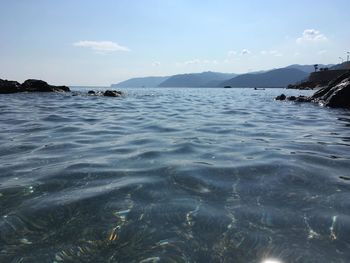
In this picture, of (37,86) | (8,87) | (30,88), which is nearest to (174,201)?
(8,87)

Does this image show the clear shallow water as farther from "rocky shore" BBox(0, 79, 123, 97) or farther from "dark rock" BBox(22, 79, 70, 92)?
"dark rock" BBox(22, 79, 70, 92)

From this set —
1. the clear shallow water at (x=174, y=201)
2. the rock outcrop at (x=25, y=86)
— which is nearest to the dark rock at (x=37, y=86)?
the rock outcrop at (x=25, y=86)

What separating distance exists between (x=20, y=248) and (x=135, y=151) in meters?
5.22

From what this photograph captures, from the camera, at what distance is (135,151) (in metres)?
9.16

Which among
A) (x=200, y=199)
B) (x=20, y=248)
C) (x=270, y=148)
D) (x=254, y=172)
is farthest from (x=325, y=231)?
(x=270, y=148)

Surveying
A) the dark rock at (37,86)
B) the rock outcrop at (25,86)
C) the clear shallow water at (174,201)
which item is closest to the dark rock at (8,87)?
the rock outcrop at (25,86)

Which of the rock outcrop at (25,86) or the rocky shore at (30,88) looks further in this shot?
the rock outcrop at (25,86)

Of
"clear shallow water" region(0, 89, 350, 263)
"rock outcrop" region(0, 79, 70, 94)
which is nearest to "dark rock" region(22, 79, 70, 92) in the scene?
"rock outcrop" region(0, 79, 70, 94)

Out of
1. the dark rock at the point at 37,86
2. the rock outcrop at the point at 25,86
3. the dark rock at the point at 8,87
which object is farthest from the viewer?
the dark rock at the point at 37,86

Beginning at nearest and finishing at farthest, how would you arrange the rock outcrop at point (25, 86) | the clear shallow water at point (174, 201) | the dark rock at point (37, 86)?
1. the clear shallow water at point (174, 201)
2. the rock outcrop at point (25, 86)
3. the dark rock at point (37, 86)

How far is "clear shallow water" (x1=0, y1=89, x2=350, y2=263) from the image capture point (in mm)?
4070

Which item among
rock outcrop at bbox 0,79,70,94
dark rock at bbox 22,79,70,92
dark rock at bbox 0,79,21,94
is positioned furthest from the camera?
dark rock at bbox 22,79,70,92

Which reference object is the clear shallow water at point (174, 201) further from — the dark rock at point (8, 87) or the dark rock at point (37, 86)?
the dark rock at point (37, 86)

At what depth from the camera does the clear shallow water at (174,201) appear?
4.07 m
